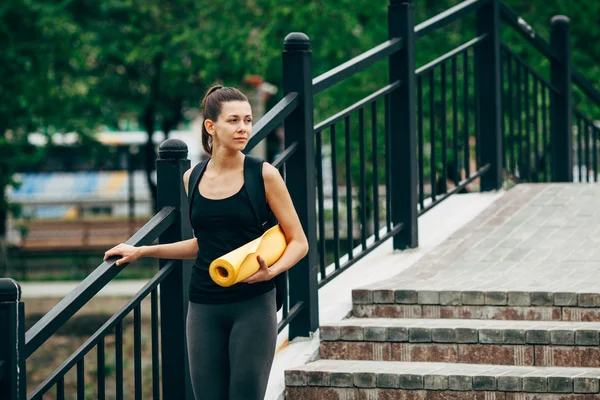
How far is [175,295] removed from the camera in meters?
4.61

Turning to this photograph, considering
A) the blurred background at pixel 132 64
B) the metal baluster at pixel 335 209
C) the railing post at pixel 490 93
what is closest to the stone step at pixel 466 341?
the metal baluster at pixel 335 209

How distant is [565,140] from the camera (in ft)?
30.8

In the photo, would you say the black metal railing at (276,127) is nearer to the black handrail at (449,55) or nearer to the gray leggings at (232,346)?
the gray leggings at (232,346)

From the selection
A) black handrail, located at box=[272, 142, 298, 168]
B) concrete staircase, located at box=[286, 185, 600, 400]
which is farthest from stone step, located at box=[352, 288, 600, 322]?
black handrail, located at box=[272, 142, 298, 168]

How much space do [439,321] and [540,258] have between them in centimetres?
114

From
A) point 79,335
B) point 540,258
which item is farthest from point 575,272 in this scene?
point 79,335

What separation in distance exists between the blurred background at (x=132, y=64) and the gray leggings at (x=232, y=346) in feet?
43.6

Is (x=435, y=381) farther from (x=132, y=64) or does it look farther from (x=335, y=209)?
(x=132, y=64)

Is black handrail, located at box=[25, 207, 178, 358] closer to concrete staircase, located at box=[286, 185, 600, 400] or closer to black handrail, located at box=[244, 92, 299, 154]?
black handrail, located at box=[244, 92, 299, 154]

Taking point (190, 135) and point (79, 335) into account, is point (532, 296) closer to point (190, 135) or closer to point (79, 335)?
point (79, 335)

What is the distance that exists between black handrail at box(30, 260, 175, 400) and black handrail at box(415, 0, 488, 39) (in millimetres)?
3080

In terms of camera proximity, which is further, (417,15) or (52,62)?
(52,62)

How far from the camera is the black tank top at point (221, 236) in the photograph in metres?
3.81

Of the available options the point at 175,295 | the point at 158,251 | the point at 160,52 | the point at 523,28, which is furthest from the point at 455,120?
the point at 160,52
